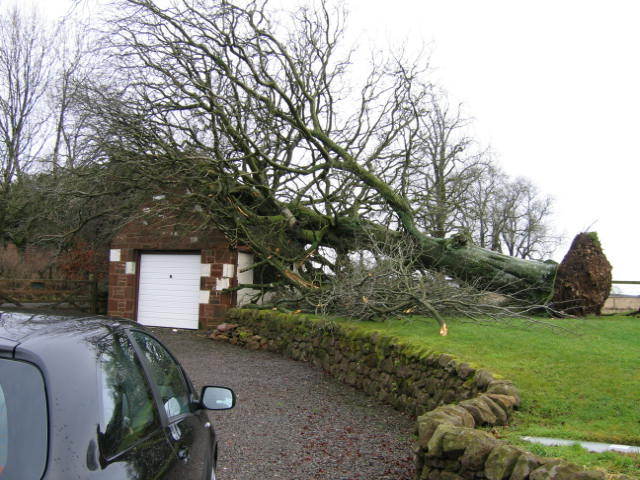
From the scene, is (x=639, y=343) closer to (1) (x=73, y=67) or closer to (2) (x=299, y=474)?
(2) (x=299, y=474)

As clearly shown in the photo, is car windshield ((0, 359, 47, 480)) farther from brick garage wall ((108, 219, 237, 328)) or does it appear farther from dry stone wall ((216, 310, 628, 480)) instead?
brick garage wall ((108, 219, 237, 328))

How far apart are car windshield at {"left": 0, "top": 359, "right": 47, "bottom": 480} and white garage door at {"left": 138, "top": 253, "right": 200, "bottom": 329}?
15.3 meters

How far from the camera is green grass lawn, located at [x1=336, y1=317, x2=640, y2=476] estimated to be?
4.91 metres

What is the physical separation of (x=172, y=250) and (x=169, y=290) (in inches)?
50.6

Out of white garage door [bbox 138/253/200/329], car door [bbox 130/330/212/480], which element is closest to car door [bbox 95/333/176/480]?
car door [bbox 130/330/212/480]

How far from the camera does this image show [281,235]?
51.8 ft

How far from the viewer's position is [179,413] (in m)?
2.93

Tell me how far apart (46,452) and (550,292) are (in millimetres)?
13382

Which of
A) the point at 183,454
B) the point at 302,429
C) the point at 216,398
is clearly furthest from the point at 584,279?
the point at 183,454

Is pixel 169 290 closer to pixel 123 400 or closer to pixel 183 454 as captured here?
pixel 183 454

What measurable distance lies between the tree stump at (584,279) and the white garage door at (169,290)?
33.9 feet

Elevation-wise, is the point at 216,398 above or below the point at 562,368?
above

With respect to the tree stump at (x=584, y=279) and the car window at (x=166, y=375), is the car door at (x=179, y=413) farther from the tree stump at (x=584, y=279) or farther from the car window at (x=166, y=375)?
the tree stump at (x=584, y=279)

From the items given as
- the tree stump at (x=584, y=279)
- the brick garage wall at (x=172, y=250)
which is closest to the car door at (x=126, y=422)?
the tree stump at (x=584, y=279)
